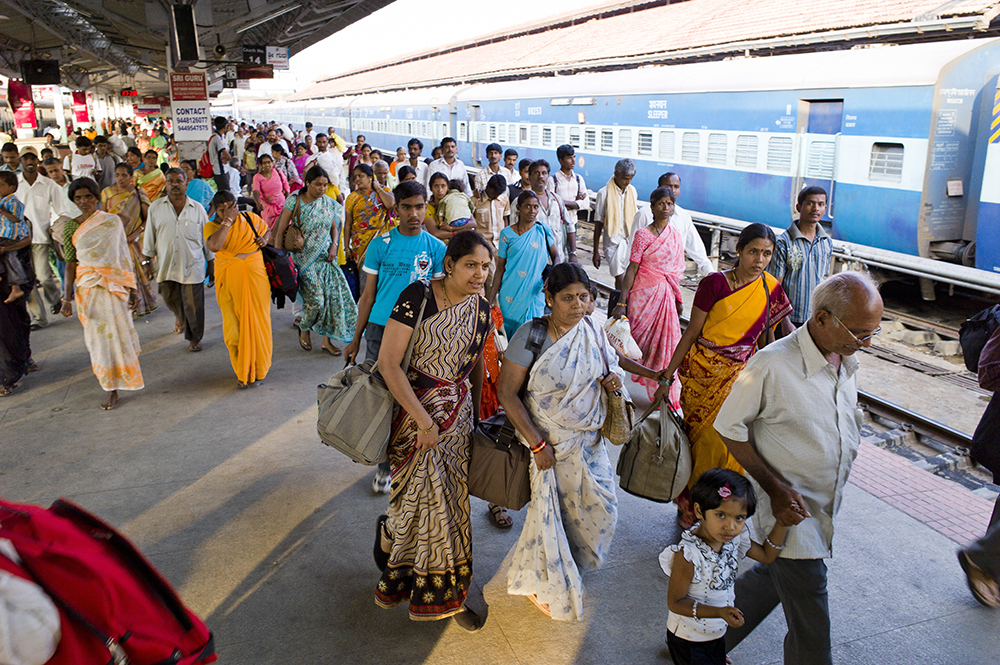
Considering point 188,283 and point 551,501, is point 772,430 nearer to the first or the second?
point 551,501

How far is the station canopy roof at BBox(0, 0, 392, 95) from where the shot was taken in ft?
45.5

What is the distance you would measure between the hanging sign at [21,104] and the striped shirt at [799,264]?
28.4 meters

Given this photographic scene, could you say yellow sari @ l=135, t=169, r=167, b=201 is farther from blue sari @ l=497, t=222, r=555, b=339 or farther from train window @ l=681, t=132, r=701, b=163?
train window @ l=681, t=132, r=701, b=163

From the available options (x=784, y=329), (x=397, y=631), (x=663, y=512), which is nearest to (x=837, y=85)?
(x=784, y=329)

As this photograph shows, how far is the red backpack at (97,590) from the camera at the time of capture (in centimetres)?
146

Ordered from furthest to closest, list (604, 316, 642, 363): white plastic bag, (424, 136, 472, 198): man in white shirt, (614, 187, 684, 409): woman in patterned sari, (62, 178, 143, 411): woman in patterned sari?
(424, 136, 472, 198): man in white shirt
(62, 178, 143, 411): woman in patterned sari
(614, 187, 684, 409): woman in patterned sari
(604, 316, 642, 363): white plastic bag

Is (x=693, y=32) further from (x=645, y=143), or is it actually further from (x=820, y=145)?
(x=820, y=145)

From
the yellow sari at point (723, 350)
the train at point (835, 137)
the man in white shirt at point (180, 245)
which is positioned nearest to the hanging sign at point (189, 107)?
the man in white shirt at point (180, 245)

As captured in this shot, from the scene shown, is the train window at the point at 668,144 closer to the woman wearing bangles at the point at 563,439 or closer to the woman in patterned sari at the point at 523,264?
the woman in patterned sari at the point at 523,264

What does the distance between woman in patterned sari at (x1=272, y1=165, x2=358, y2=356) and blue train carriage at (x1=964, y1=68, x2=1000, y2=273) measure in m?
7.16

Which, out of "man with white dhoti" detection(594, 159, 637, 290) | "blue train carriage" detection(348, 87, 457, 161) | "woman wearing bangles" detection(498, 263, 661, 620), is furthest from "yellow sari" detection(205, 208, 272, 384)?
"blue train carriage" detection(348, 87, 457, 161)

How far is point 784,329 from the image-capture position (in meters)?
3.88

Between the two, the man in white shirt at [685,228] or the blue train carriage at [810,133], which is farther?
the blue train carriage at [810,133]

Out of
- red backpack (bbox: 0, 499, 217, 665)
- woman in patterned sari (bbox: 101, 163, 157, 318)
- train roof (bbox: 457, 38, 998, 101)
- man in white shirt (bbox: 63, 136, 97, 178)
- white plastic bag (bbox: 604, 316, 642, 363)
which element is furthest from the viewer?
man in white shirt (bbox: 63, 136, 97, 178)
